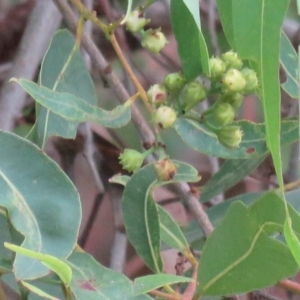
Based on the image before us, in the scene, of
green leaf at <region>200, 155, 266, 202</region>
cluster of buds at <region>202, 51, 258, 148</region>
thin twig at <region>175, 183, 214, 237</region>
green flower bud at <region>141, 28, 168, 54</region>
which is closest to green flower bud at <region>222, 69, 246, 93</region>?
cluster of buds at <region>202, 51, 258, 148</region>

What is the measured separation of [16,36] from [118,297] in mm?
922

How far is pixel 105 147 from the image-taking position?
122 centimetres

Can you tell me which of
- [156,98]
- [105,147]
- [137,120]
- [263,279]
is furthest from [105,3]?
[263,279]

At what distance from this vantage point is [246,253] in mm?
624

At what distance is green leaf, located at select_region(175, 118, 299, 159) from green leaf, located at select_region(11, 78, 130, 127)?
0.10 m

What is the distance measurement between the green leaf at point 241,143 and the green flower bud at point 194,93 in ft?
0.30

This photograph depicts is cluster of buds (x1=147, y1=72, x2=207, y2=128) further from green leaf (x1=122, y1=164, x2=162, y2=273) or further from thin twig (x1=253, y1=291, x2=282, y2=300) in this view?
thin twig (x1=253, y1=291, x2=282, y2=300)

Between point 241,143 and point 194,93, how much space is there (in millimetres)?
175

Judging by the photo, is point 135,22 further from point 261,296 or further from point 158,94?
point 261,296

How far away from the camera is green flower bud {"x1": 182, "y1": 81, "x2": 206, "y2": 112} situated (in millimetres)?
629

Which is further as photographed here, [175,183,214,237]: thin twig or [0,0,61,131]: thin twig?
[0,0,61,131]: thin twig

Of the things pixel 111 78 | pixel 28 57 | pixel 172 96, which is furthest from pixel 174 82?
pixel 28 57

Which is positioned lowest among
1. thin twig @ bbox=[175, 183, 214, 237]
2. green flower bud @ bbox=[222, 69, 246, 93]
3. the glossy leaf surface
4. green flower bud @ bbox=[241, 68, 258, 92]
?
thin twig @ bbox=[175, 183, 214, 237]

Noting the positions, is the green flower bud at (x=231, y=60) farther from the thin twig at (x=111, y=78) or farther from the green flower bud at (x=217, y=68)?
the thin twig at (x=111, y=78)
